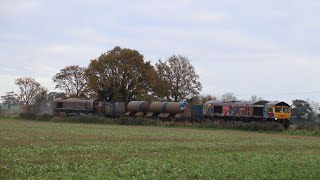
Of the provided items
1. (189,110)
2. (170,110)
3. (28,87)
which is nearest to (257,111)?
(189,110)

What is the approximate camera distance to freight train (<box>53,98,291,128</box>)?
6769 cm

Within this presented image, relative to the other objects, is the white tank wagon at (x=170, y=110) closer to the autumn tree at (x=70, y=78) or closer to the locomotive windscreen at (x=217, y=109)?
the locomotive windscreen at (x=217, y=109)

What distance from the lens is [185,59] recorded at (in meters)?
105

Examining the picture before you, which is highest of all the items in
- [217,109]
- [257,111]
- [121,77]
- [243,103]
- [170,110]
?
[121,77]

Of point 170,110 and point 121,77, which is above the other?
point 121,77

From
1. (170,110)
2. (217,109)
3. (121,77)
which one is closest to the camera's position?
(217,109)

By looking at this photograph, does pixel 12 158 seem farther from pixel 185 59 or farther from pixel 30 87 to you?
pixel 30 87

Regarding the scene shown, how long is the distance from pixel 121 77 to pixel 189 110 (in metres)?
25.5

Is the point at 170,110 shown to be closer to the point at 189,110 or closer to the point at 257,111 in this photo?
the point at 189,110

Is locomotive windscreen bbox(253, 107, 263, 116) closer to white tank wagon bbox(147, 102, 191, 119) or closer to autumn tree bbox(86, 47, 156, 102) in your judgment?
white tank wagon bbox(147, 102, 191, 119)

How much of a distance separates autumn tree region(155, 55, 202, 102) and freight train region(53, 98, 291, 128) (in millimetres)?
19627

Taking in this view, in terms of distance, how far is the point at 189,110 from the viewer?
258 feet

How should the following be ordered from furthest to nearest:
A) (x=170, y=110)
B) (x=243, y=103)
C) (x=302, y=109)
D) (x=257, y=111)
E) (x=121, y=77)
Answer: (x=302, y=109), (x=121, y=77), (x=170, y=110), (x=243, y=103), (x=257, y=111)

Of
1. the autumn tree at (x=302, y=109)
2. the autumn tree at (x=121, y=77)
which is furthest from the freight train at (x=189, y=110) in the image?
the autumn tree at (x=302, y=109)
